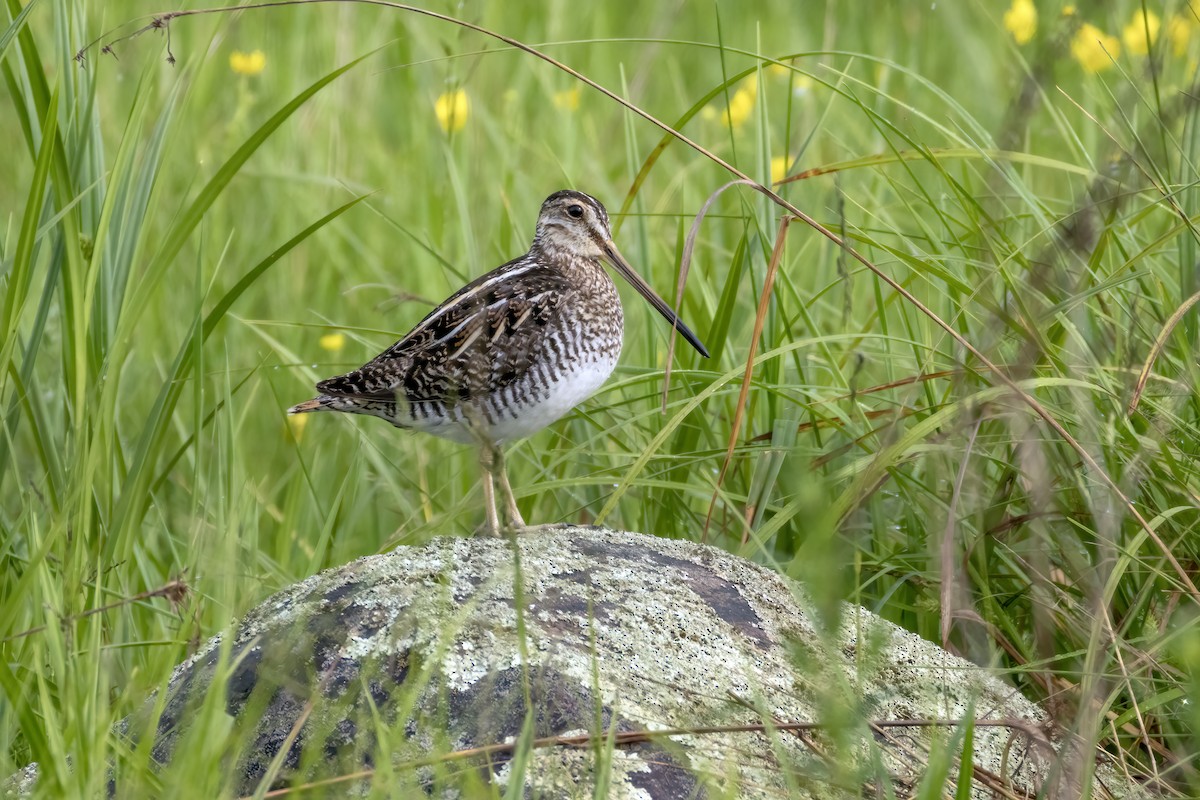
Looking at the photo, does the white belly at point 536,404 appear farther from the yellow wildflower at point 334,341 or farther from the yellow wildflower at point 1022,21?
the yellow wildflower at point 1022,21

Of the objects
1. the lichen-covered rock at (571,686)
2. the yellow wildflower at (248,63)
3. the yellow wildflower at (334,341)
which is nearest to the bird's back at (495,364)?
the lichen-covered rock at (571,686)

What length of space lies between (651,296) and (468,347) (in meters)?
0.60

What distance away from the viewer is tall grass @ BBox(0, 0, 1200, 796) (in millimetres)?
2887

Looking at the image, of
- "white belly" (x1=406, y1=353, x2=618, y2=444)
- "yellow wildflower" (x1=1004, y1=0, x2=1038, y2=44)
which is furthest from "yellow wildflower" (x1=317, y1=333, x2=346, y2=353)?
"yellow wildflower" (x1=1004, y1=0, x2=1038, y2=44)

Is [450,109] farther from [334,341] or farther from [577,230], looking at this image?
[334,341]

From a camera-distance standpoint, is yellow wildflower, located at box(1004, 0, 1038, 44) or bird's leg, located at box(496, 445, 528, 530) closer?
bird's leg, located at box(496, 445, 528, 530)

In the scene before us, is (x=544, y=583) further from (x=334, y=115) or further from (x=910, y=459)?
(x=334, y=115)

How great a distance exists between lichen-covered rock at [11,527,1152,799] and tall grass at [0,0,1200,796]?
155 millimetres

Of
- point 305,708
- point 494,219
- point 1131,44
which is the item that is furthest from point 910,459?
point 1131,44

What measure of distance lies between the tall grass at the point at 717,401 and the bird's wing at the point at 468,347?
0.19 metres

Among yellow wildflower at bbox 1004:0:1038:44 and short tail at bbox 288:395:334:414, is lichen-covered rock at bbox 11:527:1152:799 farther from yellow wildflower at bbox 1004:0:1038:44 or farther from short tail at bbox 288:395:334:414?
yellow wildflower at bbox 1004:0:1038:44

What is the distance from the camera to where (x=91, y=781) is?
2.24m

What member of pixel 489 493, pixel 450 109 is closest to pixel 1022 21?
pixel 450 109

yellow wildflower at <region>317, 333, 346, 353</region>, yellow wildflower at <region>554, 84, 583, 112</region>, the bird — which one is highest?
yellow wildflower at <region>554, 84, 583, 112</region>
